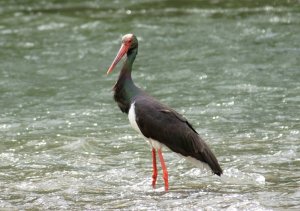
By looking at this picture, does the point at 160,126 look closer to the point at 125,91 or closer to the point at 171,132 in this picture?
the point at 171,132

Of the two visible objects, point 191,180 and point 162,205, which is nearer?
point 162,205

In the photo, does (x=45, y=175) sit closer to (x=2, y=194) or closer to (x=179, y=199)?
(x=2, y=194)

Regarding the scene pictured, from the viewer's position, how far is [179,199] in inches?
282

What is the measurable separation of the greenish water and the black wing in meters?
0.31

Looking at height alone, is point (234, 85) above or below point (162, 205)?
below

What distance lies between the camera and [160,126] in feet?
24.7

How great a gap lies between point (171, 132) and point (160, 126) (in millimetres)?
131

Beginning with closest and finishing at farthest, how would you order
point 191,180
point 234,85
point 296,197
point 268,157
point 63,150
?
point 296,197, point 191,180, point 268,157, point 63,150, point 234,85

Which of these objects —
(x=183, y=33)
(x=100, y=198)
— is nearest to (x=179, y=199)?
(x=100, y=198)

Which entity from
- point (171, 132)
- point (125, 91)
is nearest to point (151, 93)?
point (125, 91)

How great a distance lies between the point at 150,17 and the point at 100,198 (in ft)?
32.8

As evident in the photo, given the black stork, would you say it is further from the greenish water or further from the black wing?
the greenish water

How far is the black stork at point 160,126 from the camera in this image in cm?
748

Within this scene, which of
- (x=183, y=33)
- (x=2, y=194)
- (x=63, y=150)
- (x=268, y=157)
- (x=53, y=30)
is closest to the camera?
(x=2, y=194)
